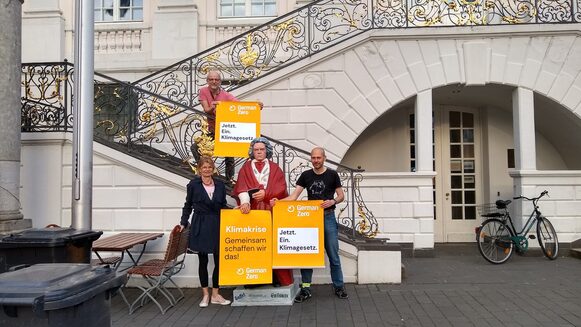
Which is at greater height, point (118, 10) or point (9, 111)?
point (118, 10)

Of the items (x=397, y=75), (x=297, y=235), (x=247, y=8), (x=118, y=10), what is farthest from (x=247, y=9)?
(x=297, y=235)

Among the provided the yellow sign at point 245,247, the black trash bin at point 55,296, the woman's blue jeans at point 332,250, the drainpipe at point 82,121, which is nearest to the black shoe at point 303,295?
the woman's blue jeans at point 332,250

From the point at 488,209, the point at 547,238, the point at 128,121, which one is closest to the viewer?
the point at 128,121

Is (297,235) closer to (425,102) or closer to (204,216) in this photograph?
(204,216)

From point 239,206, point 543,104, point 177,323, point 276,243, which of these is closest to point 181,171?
point 239,206

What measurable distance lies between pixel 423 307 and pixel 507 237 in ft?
12.4

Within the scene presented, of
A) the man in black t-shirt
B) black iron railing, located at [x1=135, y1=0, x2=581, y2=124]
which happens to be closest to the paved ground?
the man in black t-shirt

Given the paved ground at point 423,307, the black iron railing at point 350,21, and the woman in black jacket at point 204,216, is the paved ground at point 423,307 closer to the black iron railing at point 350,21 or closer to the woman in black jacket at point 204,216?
the woman in black jacket at point 204,216

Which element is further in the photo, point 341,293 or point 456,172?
point 456,172

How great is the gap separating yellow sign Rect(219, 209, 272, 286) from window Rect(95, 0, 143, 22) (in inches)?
374

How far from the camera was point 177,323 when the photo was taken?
560cm

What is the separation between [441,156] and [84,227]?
8904 mm

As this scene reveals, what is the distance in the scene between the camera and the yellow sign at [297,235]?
633 centimetres

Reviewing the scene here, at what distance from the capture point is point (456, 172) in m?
11.9
